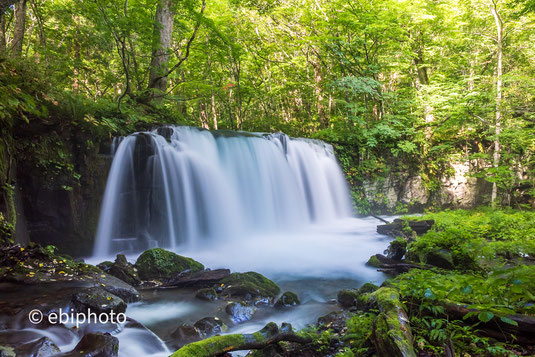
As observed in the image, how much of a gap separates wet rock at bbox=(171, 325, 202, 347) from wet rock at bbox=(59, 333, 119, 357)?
2.55ft

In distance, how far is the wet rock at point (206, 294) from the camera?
4.54m

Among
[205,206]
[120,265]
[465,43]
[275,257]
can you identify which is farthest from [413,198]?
[120,265]

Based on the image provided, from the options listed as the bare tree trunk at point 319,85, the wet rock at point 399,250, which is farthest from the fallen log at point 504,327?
the bare tree trunk at point 319,85

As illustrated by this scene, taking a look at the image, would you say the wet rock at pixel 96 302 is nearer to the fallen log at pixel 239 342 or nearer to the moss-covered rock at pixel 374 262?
the fallen log at pixel 239 342

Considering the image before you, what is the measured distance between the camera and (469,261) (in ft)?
14.6

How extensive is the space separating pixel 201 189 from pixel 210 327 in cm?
529

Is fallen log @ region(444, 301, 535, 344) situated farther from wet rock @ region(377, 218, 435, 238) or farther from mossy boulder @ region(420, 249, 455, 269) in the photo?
wet rock @ region(377, 218, 435, 238)

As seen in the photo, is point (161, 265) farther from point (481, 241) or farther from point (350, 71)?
point (350, 71)

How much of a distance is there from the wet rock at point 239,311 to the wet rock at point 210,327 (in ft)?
0.96

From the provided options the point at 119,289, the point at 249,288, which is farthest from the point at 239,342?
the point at 119,289

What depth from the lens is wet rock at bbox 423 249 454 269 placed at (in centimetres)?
459

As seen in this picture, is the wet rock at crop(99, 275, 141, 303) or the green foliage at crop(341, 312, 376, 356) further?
the wet rock at crop(99, 275, 141, 303)

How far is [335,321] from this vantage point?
3561 millimetres
